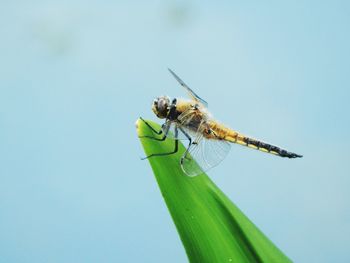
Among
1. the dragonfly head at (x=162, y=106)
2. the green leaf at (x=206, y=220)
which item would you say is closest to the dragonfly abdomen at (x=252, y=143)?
the dragonfly head at (x=162, y=106)

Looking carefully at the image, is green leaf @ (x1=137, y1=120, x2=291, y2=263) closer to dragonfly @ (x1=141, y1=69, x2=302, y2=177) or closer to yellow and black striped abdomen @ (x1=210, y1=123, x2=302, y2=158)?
dragonfly @ (x1=141, y1=69, x2=302, y2=177)

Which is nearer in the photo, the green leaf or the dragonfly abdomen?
the green leaf

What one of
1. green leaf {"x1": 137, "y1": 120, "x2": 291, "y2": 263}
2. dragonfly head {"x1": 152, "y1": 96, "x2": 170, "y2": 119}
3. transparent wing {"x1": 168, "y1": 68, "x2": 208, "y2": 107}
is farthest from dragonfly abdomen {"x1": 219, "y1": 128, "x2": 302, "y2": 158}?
green leaf {"x1": 137, "y1": 120, "x2": 291, "y2": 263}

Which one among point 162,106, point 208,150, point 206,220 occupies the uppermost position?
point 162,106

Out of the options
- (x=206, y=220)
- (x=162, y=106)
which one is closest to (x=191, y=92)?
(x=162, y=106)

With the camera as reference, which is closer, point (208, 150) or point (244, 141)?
point (208, 150)

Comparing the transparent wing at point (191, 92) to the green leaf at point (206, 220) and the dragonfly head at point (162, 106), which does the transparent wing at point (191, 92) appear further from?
the green leaf at point (206, 220)

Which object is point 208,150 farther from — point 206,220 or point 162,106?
point 206,220

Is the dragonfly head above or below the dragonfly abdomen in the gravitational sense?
above
